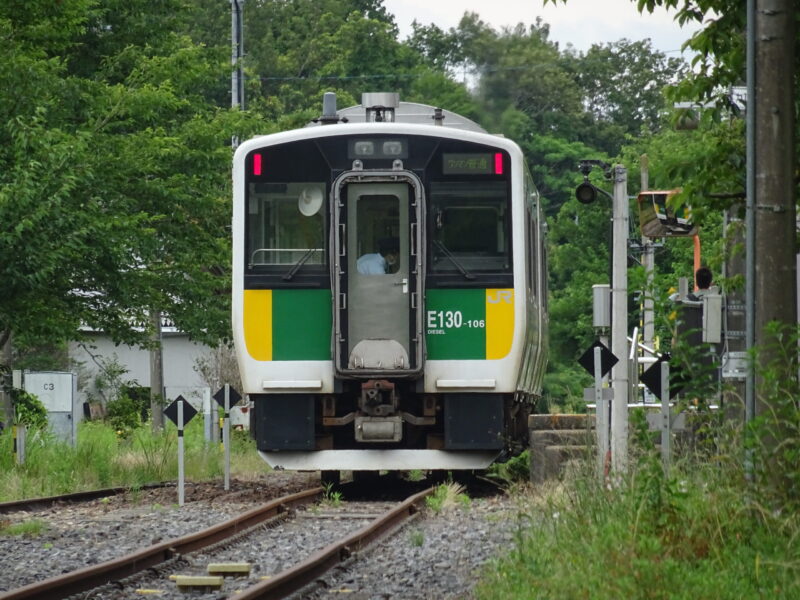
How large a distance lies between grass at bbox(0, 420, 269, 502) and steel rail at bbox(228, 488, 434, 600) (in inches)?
211

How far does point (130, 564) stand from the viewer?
10477 mm

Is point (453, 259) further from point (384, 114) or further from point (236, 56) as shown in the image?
point (236, 56)

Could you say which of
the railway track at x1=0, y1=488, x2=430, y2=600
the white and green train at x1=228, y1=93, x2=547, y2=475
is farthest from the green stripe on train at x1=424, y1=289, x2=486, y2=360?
the railway track at x1=0, y1=488, x2=430, y2=600

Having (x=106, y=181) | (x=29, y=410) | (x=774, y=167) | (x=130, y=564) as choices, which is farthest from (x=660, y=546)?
(x=29, y=410)

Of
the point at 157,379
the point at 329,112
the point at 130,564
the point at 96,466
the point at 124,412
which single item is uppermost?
the point at 329,112

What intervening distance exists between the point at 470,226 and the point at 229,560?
5807mm

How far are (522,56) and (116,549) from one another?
8.99 m

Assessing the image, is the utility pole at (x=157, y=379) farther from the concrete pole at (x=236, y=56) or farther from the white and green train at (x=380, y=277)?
the white and green train at (x=380, y=277)

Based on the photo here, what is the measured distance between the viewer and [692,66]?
9797 millimetres

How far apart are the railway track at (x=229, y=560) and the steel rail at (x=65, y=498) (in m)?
2.47

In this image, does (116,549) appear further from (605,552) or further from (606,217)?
(606,217)

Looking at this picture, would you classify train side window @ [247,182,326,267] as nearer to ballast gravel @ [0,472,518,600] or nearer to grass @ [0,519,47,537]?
ballast gravel @ [0,472,518,600]

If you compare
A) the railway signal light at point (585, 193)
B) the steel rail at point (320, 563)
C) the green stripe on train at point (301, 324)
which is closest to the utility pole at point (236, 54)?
the railway signal light at point (585, 193)

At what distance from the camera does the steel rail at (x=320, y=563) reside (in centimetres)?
907
